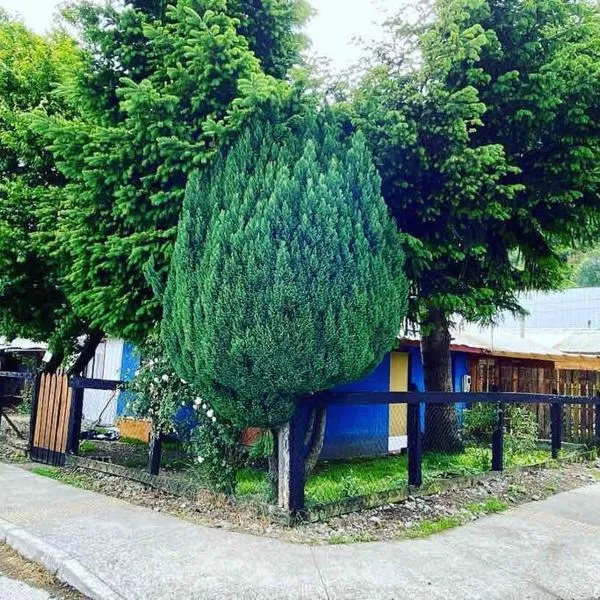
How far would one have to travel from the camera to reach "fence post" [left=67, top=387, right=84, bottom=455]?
789 cm

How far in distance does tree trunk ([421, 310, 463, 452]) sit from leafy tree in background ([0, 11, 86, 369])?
622 cm

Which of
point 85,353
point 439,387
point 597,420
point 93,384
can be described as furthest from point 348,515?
point 597,420

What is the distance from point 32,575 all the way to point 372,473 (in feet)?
16.7

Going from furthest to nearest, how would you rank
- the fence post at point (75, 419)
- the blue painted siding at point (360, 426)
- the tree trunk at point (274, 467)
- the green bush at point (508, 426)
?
the blue painted siding at point (360, 426) → the green bush at point (508, 426) → the fence post at point (75, 419) → the tree trunk at point (274, 467)

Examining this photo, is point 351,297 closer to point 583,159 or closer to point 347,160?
point 347,160

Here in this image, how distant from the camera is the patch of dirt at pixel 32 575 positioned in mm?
3858

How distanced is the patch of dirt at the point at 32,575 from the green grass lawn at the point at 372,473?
213 centimetres

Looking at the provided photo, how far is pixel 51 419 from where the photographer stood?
836cm

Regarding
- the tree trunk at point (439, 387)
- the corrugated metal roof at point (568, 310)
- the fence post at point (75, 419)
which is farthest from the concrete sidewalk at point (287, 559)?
the corrugated metal roof at point (568, 310)

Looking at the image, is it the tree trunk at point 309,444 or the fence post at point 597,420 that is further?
the fence post at point 597,420

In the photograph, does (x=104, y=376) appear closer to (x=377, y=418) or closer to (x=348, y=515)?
(x=377, y=418)

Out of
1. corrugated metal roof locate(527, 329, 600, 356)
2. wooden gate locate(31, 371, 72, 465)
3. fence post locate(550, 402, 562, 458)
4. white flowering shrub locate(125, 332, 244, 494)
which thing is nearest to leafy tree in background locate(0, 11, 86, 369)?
wooden gate locate(31, 371, 72, 465)

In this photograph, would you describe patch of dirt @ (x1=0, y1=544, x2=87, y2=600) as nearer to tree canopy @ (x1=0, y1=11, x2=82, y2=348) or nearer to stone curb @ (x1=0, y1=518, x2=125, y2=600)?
stone curb @ (x1=0, y1=518, x2=125, y2=600)

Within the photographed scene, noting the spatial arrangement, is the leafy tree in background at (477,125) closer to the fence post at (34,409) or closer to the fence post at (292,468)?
the fence post at (292,468)
